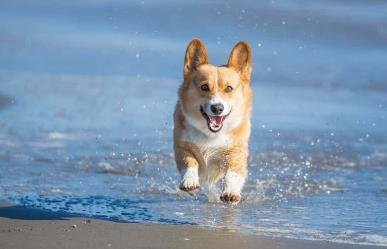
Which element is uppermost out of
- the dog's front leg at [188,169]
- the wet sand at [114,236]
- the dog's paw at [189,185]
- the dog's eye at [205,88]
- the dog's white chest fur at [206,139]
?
the dog's eye at [205,88]

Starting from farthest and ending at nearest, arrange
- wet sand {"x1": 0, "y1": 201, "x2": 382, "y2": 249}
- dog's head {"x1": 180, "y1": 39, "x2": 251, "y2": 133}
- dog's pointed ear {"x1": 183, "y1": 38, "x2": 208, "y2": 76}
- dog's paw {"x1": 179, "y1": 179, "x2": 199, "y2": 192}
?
dog's pointed ear {"x1": 183, "y1": 38, "x2": 208, "y2": 76} → dog's head {"x1": 180, "y1": 39, "x2": 251, "y2": 133} → dog's paw {"x1": 179, "y1": 179, "x2": 199, "y2": 192} → wet sand {"x1": 0, "y1": 201, "x2": 382, "y2": 249}

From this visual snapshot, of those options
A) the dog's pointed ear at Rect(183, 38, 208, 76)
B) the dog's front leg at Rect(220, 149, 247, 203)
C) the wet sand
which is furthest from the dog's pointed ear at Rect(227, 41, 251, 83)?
the wet sand

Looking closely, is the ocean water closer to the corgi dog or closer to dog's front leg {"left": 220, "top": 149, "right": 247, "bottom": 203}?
dog's front leg {"left": 220, "top": 149, "right": 247, "bottom": 203}

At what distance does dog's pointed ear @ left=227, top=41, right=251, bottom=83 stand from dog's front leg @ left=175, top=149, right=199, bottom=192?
1.83 feet

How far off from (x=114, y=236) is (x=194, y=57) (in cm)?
142

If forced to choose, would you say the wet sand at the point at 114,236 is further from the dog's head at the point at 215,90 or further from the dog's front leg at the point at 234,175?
the dog's head at the point at 215,90

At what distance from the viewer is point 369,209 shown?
5.66m

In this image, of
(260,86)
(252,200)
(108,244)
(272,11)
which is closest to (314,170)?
(252,200)

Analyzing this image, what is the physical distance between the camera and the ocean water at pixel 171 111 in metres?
5.67

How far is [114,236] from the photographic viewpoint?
15.3ft

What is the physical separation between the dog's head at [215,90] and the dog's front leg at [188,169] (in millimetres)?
182

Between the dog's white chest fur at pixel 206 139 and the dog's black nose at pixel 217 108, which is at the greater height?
the dog's black nose at pixel 217 108

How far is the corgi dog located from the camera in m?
5.38

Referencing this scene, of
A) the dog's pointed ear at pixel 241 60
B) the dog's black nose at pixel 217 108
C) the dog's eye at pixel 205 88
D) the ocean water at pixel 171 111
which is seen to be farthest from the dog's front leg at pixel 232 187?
the dog's pointed ear at pixel 241 60
